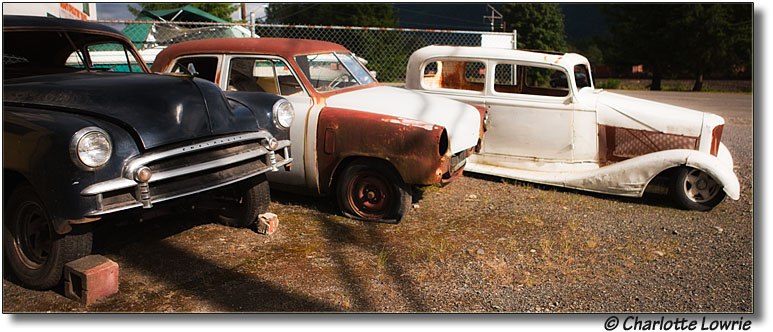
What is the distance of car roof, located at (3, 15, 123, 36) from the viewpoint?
11.1ft

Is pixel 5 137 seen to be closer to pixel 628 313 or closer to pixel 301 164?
pixel 301 164

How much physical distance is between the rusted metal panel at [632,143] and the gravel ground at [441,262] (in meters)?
0.65

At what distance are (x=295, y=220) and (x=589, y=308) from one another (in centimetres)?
254

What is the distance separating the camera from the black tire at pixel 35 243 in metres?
2.81

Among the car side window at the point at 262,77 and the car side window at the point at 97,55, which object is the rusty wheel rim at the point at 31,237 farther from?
the car side window at the point at 262,77

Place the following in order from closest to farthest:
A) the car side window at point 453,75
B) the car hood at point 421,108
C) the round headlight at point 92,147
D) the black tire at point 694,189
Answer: the round headlight at point 92,147
the car hood at point 421,108
the black tire at point 694,189
the car side window at point 453,75

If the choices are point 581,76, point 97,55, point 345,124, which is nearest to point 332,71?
point 345,124

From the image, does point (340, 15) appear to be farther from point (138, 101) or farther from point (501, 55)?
point (138, 101)

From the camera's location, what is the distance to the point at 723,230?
4449 mm

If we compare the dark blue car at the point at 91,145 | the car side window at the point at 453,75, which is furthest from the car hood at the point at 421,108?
the car side window at the point at 453,75


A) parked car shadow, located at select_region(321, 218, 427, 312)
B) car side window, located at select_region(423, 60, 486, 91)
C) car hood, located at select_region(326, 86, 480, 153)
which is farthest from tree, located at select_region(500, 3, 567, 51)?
parked car shadow, located at select_region(321, 218, 427, 312)

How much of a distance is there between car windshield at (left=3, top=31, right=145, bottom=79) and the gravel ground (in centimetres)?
132

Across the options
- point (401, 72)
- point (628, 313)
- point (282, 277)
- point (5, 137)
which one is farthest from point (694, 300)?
point (401, 72)

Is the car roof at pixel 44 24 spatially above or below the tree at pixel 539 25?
below
